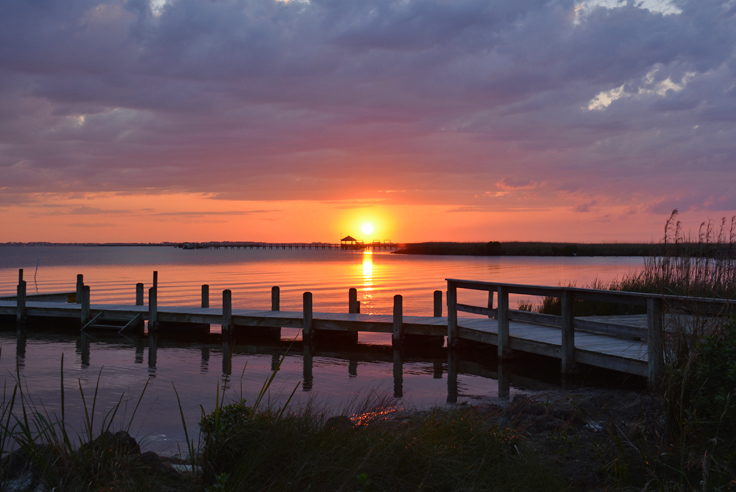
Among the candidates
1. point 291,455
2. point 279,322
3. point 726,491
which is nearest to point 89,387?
point 279,322

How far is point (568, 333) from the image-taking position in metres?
13.9

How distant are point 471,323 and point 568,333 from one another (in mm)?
5052

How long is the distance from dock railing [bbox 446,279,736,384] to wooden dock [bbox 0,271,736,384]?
0.05ft

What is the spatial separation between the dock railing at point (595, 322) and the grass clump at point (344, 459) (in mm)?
3018

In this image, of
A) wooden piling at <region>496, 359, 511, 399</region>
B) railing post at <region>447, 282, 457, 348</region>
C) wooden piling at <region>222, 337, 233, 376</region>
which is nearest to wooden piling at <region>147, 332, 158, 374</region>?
wooden piling at <region>222, 337, 233, 376</region>

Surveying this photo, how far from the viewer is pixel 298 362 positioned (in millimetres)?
18922

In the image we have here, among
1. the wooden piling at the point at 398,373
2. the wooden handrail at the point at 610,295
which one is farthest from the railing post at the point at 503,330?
the wooden piling at the point at 398,373

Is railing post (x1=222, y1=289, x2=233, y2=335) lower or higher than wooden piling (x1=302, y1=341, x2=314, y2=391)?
higher

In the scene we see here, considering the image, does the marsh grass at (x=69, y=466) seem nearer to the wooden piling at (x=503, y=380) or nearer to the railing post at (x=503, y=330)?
the wooden piling at (x=503, y=380)

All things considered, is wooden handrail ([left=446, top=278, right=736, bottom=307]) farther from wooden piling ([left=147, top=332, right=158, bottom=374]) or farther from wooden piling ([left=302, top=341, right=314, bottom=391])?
wooden piling ([left=147, top=332, right=158, bottom=374])

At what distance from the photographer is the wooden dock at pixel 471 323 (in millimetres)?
11867

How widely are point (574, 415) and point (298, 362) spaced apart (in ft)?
36.5

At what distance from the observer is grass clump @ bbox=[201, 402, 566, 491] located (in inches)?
229

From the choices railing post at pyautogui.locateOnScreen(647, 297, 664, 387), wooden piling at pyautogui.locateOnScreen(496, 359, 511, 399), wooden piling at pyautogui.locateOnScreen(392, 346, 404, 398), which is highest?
railing post at pyautogui.locateOnScreen(647, 297, 664, 387)
